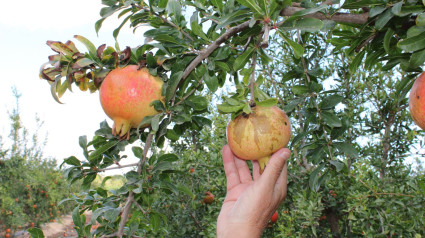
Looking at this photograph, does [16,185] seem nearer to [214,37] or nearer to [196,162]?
[196,162]

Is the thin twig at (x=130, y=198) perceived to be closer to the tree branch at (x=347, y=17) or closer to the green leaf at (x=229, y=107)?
the green leaf at (x=229, y=107)

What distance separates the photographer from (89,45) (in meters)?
0.94

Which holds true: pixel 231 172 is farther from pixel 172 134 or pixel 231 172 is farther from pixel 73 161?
pixel 73 161

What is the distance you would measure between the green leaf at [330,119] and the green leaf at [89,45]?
0.73m

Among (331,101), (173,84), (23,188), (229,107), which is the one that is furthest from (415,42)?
(23,188)

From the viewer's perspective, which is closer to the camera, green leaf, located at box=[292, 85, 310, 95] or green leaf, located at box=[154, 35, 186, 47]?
green leaf, located at box=[154, 35, 186, 47]

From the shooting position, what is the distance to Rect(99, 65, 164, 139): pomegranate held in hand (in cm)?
86

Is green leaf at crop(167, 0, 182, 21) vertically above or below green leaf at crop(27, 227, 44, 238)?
above

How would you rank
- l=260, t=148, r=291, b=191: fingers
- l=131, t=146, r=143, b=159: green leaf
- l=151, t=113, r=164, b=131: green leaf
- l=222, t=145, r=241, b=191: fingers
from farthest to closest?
l=222, t=145, r=241, b=191: fingers
l=131, t=146, r=143, b=159: green leaf
l=260, t=148, r=291, b=191: fingers
l=151, t=113, r=164, b=131: green leaf

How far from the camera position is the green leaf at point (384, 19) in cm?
78

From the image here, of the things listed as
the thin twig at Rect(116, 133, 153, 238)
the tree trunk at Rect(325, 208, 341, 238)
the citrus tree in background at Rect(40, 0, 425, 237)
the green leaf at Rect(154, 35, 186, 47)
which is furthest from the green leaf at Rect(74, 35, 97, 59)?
the tree trunk at Rect(325, 208, 341, 238)

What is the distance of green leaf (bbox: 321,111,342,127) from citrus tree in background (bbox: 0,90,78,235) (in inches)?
239

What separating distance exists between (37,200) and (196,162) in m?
5.33

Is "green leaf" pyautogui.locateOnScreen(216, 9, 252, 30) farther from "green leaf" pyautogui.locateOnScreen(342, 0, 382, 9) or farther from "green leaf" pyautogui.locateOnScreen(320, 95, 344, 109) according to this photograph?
"green leaf" pyautogui.locateOnScreen(320, 95, 344, 109)
